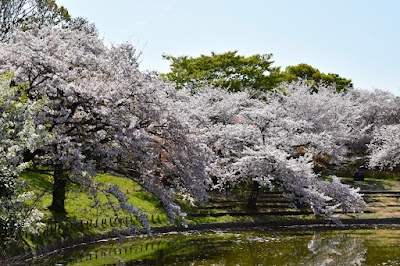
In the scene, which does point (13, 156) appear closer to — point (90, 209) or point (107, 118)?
point (107, 118)

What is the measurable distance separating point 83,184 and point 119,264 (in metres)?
3.24

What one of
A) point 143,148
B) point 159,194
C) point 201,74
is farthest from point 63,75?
point 201,74

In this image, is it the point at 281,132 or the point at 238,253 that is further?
the point at 281,132

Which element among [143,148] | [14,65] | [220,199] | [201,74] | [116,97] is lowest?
[220,199]

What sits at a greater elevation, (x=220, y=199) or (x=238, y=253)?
(x=220, y=199)

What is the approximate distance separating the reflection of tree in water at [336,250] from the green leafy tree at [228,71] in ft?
90.9

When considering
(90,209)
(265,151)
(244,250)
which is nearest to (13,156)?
(244,250)

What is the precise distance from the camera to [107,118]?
16391 mm

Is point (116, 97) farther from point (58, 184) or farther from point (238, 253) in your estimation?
point (238, 253)

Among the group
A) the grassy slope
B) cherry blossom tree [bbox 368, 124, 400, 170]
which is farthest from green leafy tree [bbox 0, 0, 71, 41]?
cherry blossom tree [bbox 368, 124, 400, 170]

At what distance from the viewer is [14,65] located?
16.6 metres

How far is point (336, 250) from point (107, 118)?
1116 cm

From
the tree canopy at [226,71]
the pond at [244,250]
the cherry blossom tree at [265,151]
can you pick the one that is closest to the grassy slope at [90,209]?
the pond at [244,250]

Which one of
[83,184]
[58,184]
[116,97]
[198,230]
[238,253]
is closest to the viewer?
[83,184]
